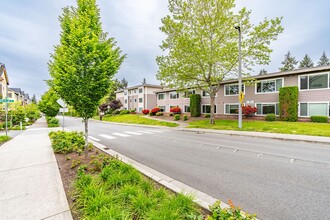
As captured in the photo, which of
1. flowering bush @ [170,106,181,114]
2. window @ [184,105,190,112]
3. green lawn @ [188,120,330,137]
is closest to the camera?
green lawn @ [188,120,330,137]

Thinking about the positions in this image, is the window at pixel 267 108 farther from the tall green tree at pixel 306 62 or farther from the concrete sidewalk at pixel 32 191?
the tall green tree at pixel 306 62

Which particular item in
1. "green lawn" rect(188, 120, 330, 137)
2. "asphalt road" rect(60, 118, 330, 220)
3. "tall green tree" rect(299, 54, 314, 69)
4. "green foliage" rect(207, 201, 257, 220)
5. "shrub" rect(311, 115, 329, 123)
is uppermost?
"tall green tree" rect(299, 54, 314, 69)

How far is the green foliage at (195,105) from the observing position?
2664cm

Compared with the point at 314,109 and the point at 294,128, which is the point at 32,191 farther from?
the point at 314,109

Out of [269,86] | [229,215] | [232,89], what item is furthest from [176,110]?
[229,215]

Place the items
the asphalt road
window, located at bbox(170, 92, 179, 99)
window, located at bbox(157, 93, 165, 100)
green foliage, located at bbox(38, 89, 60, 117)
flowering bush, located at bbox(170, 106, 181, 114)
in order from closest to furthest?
the asphalt road, green foliage, located at bbox(38, 89, 60, 117), flowering bush, located at bbox(170, 106, 181, 114), window, located at bbox(170, 92, 179, 99), window, located at bbox(157, 93, 165, 100)

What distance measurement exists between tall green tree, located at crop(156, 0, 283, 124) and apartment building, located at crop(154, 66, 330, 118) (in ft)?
14.9

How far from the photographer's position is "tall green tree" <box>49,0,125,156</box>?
5039mm

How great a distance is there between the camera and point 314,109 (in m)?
16.8

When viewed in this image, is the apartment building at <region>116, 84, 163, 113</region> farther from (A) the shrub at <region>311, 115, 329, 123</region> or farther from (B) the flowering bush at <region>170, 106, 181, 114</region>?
(A) the shrub at <region>311, 115, 329, 123</region>

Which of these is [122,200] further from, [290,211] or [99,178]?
[290,211]

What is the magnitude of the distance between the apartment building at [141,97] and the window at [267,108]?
24.4 metres

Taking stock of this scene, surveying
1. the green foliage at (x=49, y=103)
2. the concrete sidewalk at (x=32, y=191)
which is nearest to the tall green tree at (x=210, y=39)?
the concrete sidewalk at (x=32, y=191)

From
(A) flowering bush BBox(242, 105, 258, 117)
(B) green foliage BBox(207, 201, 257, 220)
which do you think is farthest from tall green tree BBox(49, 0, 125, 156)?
(A) flowering bush BBox(242, 105, 258, 117)
